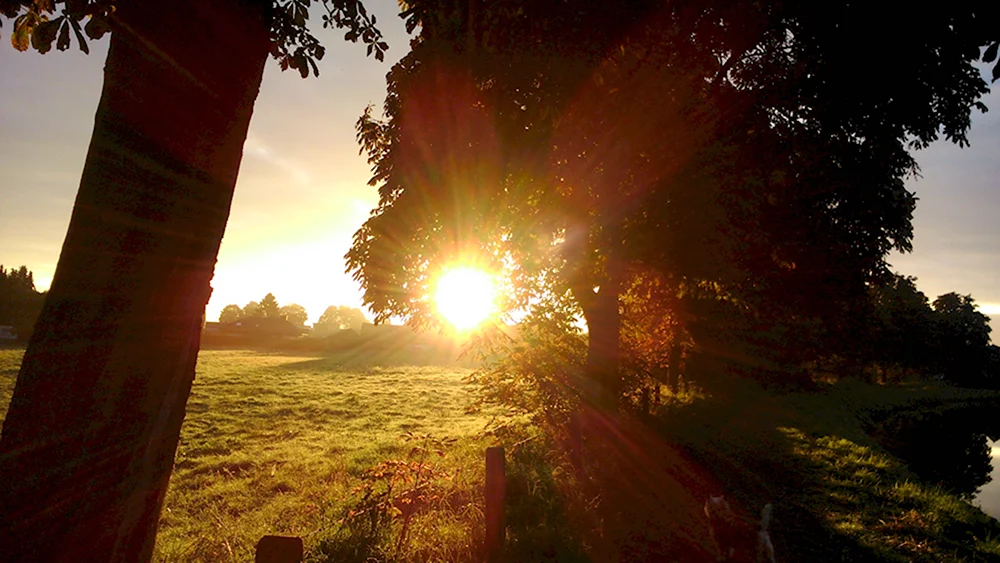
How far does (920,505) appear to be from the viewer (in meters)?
8.93

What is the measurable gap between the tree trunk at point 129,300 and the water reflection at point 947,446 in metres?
16.0

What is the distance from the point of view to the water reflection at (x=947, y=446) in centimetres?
1572

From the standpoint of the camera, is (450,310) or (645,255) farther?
(450,310)

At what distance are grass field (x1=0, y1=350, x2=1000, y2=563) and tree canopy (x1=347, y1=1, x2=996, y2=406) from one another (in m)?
3.66

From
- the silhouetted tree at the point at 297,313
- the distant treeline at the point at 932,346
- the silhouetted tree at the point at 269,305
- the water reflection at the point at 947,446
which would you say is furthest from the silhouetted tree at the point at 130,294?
the silhouetted tree at the point at 297,313

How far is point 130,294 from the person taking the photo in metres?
2.34

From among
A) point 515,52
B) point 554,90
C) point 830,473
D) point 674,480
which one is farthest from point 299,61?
point 830,473

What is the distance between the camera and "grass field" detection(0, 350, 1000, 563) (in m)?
6.43

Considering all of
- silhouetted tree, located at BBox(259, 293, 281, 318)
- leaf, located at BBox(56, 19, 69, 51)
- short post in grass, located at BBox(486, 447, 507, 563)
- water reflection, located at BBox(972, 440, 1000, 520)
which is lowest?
water reflection, located at BBox(972, 440, 1000, 520)

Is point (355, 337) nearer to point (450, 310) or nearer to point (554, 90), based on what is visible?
point (450, 310)

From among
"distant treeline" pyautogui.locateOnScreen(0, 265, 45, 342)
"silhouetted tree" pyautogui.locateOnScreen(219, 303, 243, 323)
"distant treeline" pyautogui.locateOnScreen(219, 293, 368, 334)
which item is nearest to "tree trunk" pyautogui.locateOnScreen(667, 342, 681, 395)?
"distant treeline" pyautogui.locateOnScreen(0, 265, 45, 342)

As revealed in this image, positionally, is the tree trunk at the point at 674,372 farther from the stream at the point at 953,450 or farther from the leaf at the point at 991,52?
the leaf at the point at 991,52

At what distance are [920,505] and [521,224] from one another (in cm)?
1014

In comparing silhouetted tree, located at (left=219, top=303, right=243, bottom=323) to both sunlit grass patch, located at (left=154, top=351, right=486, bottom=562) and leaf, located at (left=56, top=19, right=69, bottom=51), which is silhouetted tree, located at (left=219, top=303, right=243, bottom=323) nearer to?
sunlit grass patch, located at (left=154, top=351, right=486, bottom=562)
